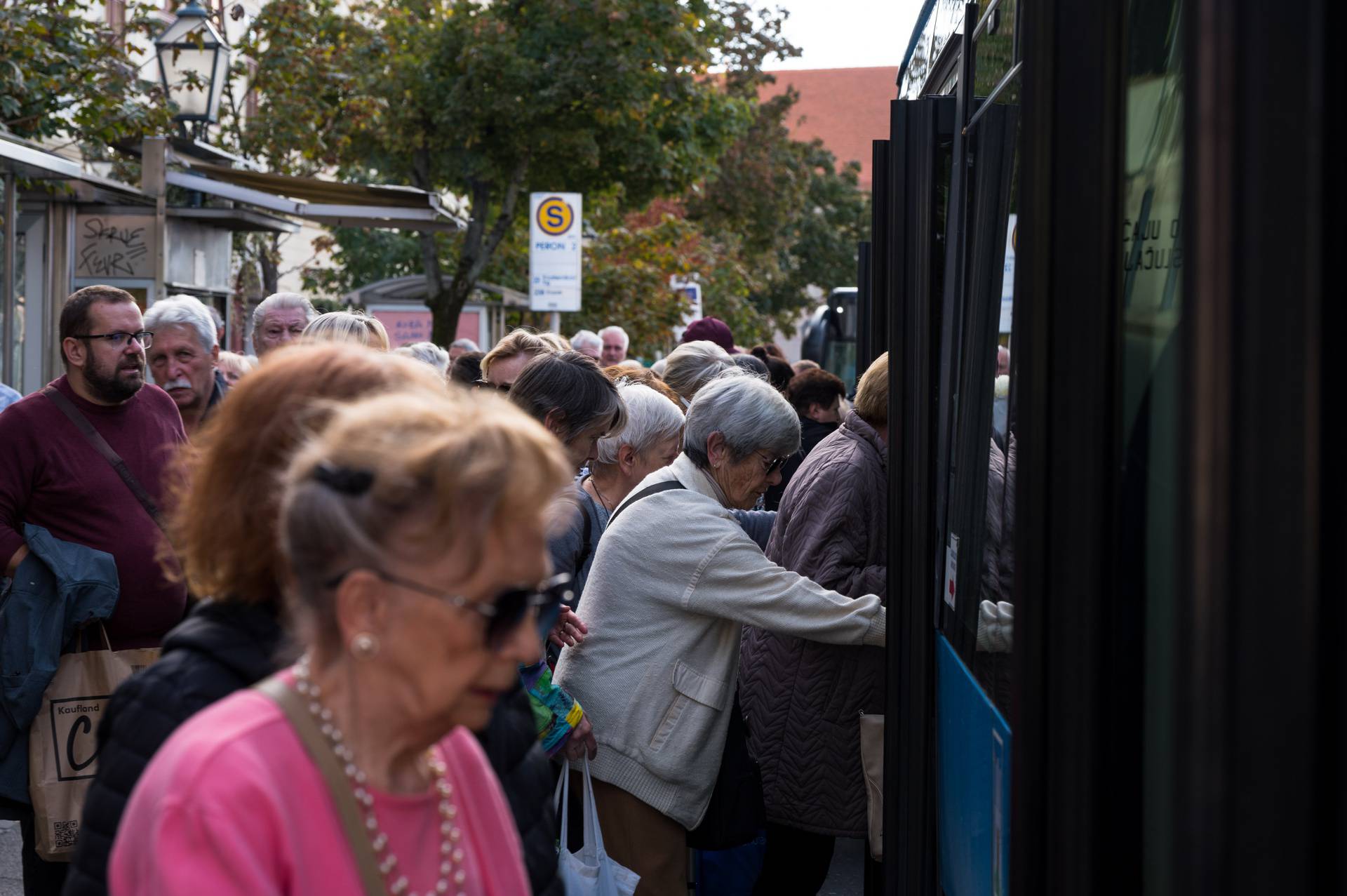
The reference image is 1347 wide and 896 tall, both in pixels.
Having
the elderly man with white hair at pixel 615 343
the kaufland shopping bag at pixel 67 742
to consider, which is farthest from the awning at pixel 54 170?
the kaufland shopping bag at pixel 67 742

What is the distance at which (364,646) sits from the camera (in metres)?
1.48

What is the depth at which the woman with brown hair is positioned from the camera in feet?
5.97

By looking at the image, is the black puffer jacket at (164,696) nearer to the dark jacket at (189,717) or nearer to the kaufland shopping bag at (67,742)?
the dark jacket at (189,717)

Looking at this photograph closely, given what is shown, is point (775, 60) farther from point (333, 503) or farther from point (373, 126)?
point (333, 503)

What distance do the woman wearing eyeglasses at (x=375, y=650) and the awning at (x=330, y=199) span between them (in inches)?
421

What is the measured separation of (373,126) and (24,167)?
12.1 metres

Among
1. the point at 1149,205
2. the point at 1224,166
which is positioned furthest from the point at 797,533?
the point at 1224,166

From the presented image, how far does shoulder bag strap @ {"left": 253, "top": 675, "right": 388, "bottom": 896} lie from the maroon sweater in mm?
3096

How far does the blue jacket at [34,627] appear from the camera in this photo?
427 centimetres

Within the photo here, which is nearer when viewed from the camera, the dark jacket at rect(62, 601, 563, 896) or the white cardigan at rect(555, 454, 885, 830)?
the dark jacket at rect(62, 601, 563, 896)

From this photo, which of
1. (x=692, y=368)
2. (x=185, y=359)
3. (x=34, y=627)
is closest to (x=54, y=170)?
(x=692, y=368)

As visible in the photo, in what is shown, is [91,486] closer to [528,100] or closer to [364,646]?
[364,646]

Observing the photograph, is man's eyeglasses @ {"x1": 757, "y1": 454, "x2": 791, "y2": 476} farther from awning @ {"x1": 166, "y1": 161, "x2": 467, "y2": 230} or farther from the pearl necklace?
awning @ {"x1": 166, "y1": 161, "x2": 467, "y2": 230}

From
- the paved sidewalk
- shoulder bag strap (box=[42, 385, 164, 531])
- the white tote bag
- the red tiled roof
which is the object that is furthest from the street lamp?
the red tiled roof
